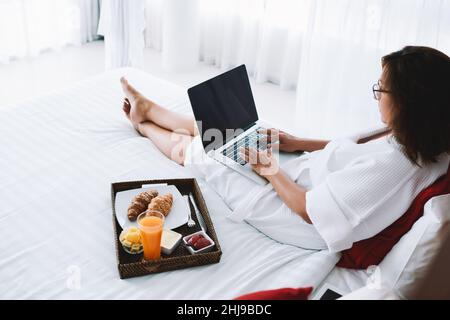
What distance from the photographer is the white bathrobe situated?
55.3 inches

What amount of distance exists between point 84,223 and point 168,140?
0.59 meters

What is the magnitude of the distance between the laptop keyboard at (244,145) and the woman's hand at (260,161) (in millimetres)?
66

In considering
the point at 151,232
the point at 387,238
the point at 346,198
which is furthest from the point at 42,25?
the point at 387,238

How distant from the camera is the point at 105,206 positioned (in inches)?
64.6

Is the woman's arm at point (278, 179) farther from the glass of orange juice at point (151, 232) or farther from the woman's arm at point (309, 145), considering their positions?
the glass of orange juice at point (151, 232)

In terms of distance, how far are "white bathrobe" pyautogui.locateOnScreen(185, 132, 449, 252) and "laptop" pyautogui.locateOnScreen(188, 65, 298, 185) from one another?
0.17 metres

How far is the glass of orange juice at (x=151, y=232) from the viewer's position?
1357mm

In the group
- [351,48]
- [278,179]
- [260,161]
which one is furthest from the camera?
[351,48]

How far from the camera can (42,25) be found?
4016 mm

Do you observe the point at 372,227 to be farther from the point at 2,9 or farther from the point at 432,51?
the point at 2,9

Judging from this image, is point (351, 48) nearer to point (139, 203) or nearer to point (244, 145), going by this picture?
point (244, 145)

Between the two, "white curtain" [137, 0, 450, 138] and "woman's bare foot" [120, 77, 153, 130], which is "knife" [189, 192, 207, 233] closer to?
"woman's bare foot" [120, 77, 153, 130]
